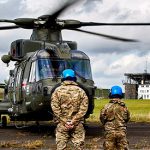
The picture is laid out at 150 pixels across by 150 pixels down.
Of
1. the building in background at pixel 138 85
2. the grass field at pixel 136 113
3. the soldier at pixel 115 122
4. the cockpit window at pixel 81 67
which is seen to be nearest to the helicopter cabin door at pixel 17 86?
the cockpit window at pixel 81 67

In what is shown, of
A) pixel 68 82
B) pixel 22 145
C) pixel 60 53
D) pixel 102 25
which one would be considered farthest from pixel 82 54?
pixel 68 82

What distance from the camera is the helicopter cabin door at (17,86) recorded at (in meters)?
18.7

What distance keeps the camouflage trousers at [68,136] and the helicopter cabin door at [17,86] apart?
944 cm

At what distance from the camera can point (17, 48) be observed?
752 inches

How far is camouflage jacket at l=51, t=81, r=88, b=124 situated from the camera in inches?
360

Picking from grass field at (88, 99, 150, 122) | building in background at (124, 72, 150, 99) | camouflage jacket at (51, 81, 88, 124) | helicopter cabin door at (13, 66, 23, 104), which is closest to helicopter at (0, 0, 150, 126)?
helicopter cabin door at (13, 66, 23, 104)

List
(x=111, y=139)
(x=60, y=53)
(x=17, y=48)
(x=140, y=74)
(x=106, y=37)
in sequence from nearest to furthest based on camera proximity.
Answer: (x=111, y=139) < (x=106, y=37) < (x=60, y=53) < (x=17, y=48) < (x=140, y=74)

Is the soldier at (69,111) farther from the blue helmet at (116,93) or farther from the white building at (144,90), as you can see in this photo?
the white building at (144,90)

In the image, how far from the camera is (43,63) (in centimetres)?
1706

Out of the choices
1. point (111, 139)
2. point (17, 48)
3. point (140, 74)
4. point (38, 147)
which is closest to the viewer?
point (111, 139)

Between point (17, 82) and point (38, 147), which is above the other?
point (17, 82)

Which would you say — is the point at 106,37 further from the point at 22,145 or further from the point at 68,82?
the point at 68,82

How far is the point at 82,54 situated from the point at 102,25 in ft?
6.89

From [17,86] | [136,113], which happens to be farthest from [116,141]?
[136,113]
